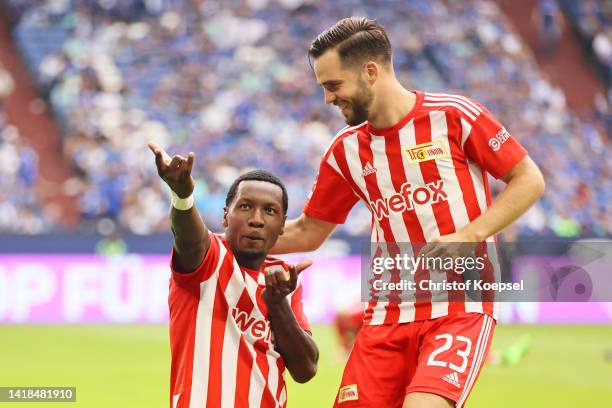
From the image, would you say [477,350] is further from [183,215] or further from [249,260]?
[183,215]

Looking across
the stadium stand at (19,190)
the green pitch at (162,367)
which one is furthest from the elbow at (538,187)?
the stadium stand at (19,190)

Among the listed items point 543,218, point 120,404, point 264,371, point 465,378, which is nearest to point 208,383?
point 264,371

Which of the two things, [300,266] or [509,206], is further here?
[509,206]

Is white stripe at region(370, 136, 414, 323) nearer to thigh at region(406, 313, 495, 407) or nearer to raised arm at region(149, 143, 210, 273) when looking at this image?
thigh at region(406, 313, 495, 407)

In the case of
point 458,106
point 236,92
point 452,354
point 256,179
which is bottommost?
point 452,354

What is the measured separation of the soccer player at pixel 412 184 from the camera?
14.1 feet

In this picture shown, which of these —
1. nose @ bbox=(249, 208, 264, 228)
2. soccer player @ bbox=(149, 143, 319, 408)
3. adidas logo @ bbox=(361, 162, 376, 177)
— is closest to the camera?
soccer player @ bbox=(149, 143, 319, 408)

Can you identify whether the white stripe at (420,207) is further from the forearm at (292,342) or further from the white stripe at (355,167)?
the forearm at (292,342)

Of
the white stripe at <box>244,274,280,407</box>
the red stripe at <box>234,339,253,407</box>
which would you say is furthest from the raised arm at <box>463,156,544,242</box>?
the red stripe at <box>234,339,253,407</box>

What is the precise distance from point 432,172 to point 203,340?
1.28m

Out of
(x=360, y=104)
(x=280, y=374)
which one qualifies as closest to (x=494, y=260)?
(x=360, y=104)

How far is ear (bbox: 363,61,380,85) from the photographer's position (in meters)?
4.52

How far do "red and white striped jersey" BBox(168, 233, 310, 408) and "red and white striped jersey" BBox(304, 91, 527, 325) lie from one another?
73 centimetres

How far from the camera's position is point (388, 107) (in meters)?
4.54
